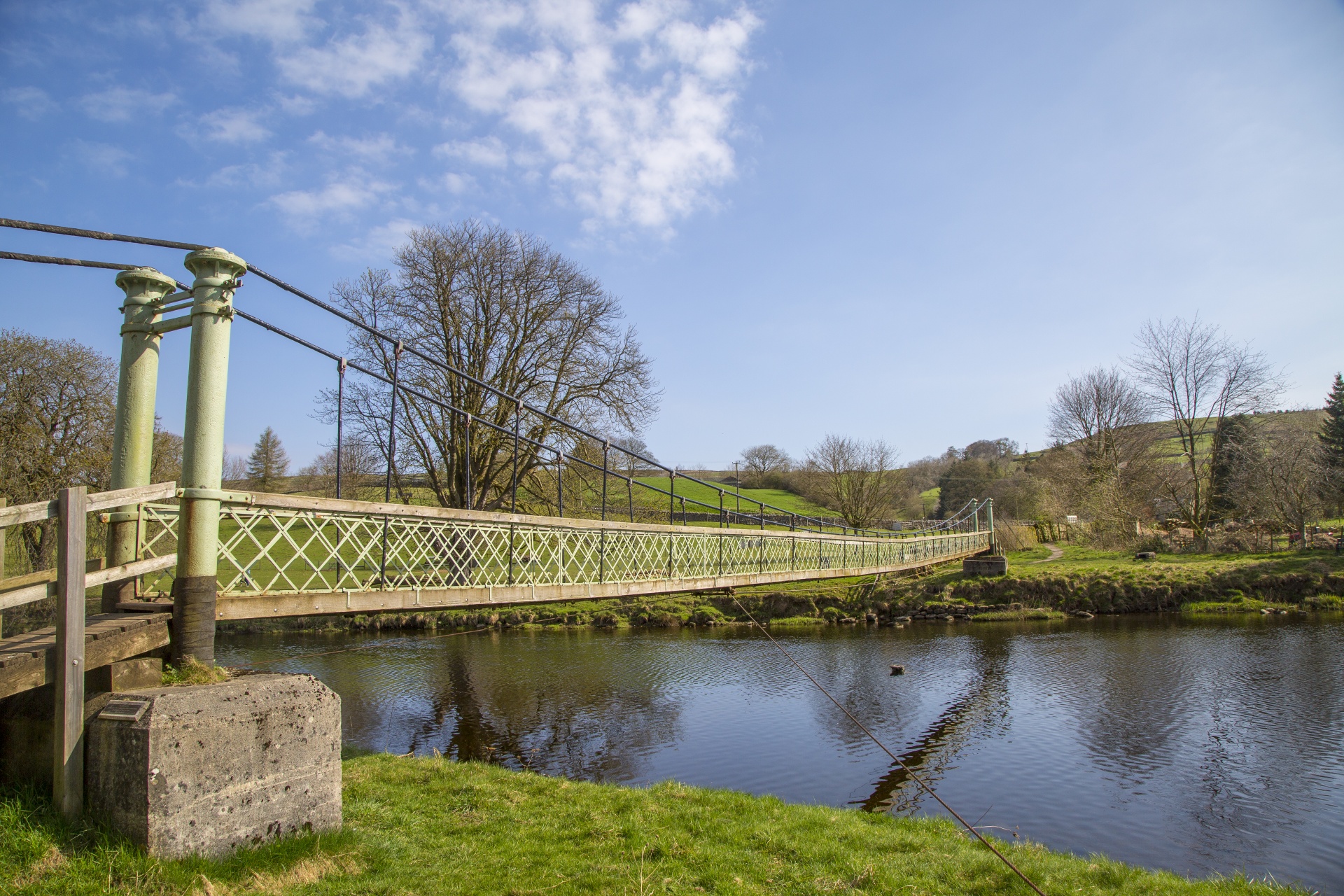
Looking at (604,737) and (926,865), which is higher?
(926,865)

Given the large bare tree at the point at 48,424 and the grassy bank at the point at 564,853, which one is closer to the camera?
the grassy bank at the point at 564,853

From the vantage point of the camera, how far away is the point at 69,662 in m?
3.72

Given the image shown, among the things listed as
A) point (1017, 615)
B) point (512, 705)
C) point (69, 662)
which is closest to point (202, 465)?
point (69, 662)

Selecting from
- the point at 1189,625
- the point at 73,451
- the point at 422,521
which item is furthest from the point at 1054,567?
the point at 73,451

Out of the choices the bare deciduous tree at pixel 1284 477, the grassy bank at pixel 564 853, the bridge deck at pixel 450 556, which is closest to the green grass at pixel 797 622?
the bridge deck at pixel 450 556

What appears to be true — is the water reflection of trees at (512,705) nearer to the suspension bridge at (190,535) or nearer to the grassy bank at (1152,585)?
the suspension bridge at (190,535)

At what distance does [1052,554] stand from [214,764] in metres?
37.5

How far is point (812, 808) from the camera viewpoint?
7.86 meters

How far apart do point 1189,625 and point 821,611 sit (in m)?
11.4

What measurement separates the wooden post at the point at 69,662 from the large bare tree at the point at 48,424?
14.5 m

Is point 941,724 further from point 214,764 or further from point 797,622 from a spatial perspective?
point 797,622

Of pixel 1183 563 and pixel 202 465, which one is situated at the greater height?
pixel 202 465

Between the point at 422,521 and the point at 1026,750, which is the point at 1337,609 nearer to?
the point at 1026,750

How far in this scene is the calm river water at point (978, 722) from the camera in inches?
332
